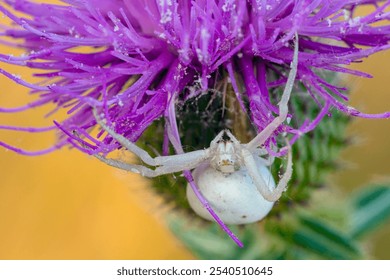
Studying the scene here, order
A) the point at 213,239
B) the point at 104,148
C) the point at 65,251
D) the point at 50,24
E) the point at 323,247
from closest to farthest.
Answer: the point at 104,148, the point at 50,24, the point at 323,247, the point at 213,239, the point at 65,251

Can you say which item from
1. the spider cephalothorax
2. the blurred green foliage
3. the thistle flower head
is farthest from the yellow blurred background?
the spider cephalothorax

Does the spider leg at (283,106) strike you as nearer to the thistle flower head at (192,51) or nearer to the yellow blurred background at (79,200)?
the thistle flower head at (192,51)

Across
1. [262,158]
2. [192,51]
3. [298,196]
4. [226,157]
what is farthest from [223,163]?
[298,196]

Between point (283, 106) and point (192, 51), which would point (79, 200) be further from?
point (283, 106)

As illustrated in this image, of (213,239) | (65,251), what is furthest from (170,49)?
(65,251)

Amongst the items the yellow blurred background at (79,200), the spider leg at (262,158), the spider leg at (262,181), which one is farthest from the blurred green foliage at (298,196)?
the yellow blurred background at (79,200)
